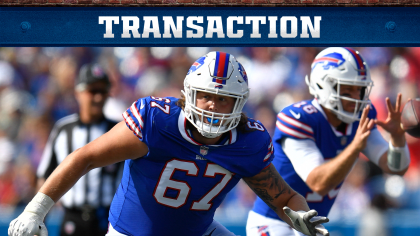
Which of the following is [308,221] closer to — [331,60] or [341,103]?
[341,103]

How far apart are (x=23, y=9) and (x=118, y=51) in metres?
1.78

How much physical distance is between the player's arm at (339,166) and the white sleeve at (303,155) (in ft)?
0.12

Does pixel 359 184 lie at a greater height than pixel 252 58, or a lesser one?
lesser

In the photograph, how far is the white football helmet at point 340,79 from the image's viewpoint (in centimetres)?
333

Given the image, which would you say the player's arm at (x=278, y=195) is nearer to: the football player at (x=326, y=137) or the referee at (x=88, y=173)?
the football player at (x=326, y=137)

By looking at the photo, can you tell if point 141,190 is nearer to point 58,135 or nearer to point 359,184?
point 58,135

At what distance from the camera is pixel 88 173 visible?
176 inches

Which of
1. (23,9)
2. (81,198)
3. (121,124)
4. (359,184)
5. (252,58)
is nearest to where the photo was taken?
(121,124)

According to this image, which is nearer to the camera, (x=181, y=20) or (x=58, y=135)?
(x=58, y=135)

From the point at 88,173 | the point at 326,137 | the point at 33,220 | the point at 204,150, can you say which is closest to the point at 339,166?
the point at 326,137

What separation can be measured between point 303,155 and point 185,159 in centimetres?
104

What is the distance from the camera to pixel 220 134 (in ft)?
7.93

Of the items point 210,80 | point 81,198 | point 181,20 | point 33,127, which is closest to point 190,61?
point 181,20

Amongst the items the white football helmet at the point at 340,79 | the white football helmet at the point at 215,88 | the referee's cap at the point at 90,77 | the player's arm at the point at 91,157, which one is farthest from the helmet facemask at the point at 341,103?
the referee's cap at the point at 90,77
